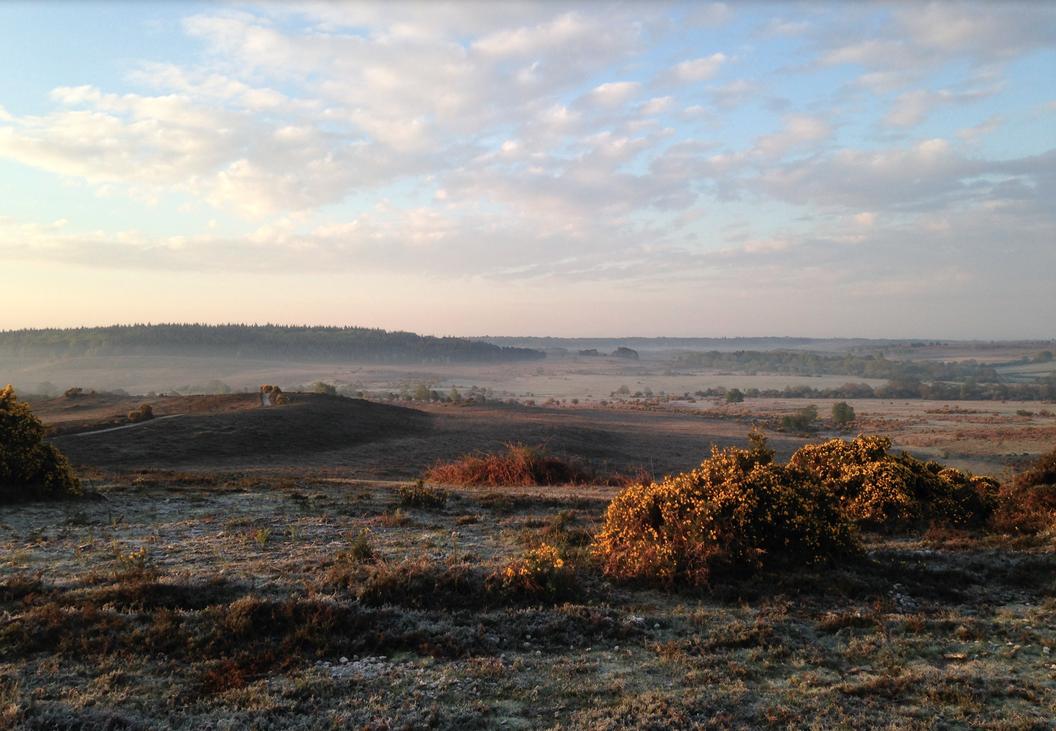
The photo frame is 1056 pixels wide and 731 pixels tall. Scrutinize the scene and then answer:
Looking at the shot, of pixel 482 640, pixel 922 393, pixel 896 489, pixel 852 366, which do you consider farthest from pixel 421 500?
pixel 852 366

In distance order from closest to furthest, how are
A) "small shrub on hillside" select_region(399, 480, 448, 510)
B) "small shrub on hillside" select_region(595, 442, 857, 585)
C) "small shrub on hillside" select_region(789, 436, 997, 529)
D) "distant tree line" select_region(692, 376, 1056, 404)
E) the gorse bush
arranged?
"small shrub on hillside" select_region(595, 442, 857, 585), "small shrub on hillside" select_region(789, 436, 997, 529), the gorse bush, "small shrub on hillside" select_region(399, 480, 448, 510), "distant tree line" select_region(692, 376, 1056, 404)

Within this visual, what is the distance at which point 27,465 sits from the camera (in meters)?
11.9

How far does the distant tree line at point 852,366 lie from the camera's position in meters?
121

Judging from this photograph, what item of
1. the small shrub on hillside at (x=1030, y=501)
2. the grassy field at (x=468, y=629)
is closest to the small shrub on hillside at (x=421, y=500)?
the grassy field at (x=468, y=629)

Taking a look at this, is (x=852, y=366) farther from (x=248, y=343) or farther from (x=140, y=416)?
(x=140, y=416)

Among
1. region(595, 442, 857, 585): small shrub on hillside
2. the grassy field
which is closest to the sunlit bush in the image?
the grassy field

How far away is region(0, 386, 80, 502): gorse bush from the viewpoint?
11688 millimetres

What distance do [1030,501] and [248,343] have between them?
489 ft

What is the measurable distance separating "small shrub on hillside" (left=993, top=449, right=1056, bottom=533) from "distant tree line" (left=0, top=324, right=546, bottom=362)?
137 meters

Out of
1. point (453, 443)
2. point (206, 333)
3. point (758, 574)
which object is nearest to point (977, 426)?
point (453, 443)

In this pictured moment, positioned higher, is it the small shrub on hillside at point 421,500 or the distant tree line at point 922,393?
the small shrub on hillside at point 421,500

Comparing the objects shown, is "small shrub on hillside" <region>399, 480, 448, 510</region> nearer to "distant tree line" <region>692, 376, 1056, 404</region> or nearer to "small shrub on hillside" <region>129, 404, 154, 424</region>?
"small shrub on hillside" <region>129, 404, 154, 424</region>

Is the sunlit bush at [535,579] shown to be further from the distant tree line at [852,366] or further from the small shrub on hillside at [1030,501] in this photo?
the distant tree line at [852,366]

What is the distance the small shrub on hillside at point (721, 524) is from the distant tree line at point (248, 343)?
138 m
